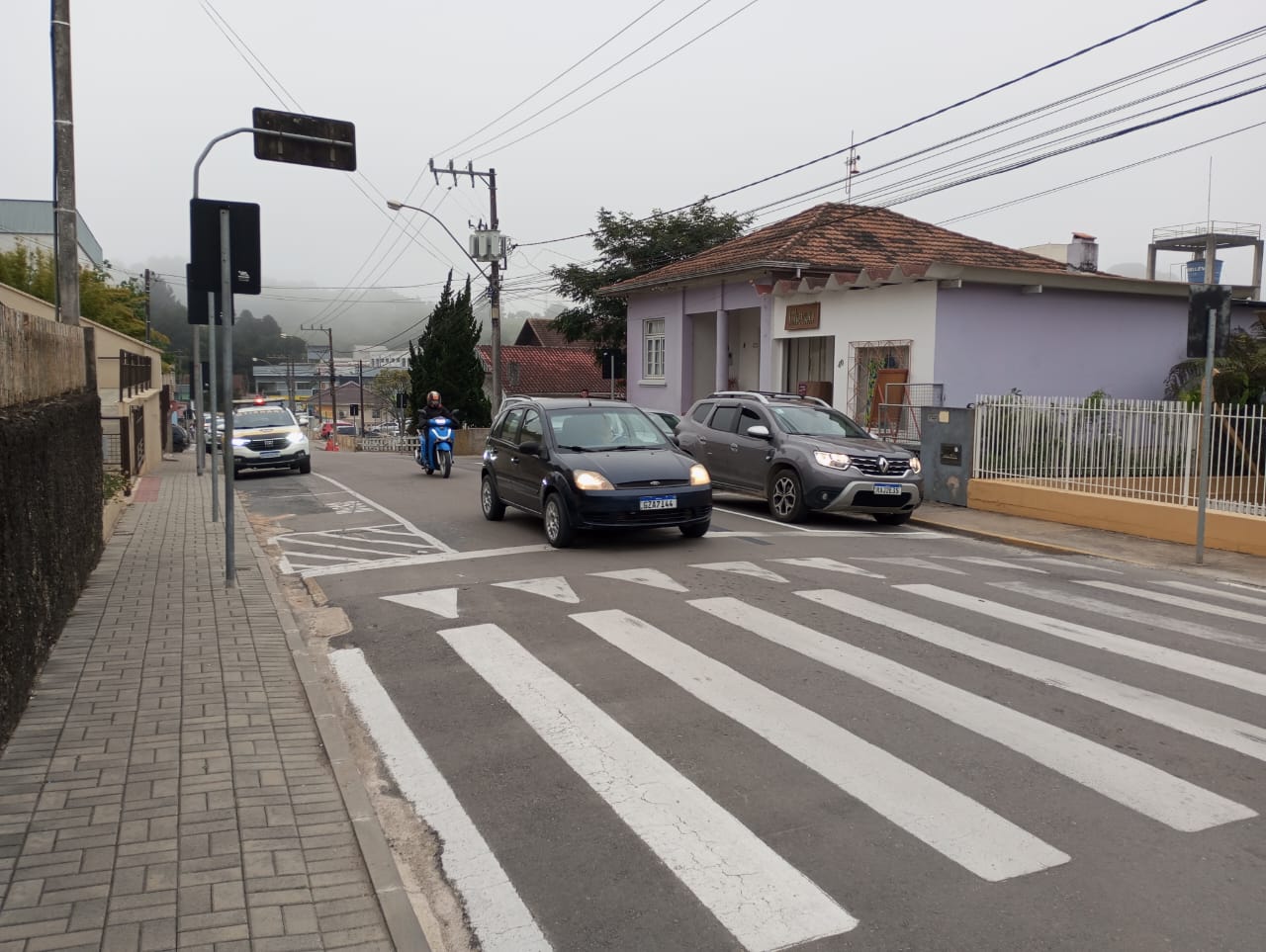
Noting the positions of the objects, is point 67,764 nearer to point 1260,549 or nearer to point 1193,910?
point 1193,910

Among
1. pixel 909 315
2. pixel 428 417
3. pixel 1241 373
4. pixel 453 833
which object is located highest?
pixel 909 315

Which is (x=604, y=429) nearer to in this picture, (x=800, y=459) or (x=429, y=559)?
(x=429, y=559)

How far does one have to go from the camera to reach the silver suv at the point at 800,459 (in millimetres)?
13484

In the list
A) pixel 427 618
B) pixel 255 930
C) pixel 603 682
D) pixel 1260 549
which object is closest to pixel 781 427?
pixel 1260 549

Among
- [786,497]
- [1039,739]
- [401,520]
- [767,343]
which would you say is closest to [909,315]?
[767,343]

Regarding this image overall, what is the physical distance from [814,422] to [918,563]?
453 centimetres

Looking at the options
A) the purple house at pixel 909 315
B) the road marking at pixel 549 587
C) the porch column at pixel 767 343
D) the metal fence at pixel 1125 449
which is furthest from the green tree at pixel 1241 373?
the road marking at pixel 549 587

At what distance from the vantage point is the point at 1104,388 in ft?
69.9

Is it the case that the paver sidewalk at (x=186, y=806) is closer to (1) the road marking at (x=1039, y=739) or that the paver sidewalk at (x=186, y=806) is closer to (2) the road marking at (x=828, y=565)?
(1) the road marking at (x=1039, y=739)

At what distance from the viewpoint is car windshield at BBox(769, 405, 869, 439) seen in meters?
14.6

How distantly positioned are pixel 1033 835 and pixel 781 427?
34.4ft

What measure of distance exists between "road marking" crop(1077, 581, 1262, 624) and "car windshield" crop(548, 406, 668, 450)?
4911 millimetres

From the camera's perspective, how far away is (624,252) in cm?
3922

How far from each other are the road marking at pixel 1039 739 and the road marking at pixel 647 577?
5.18 feet
